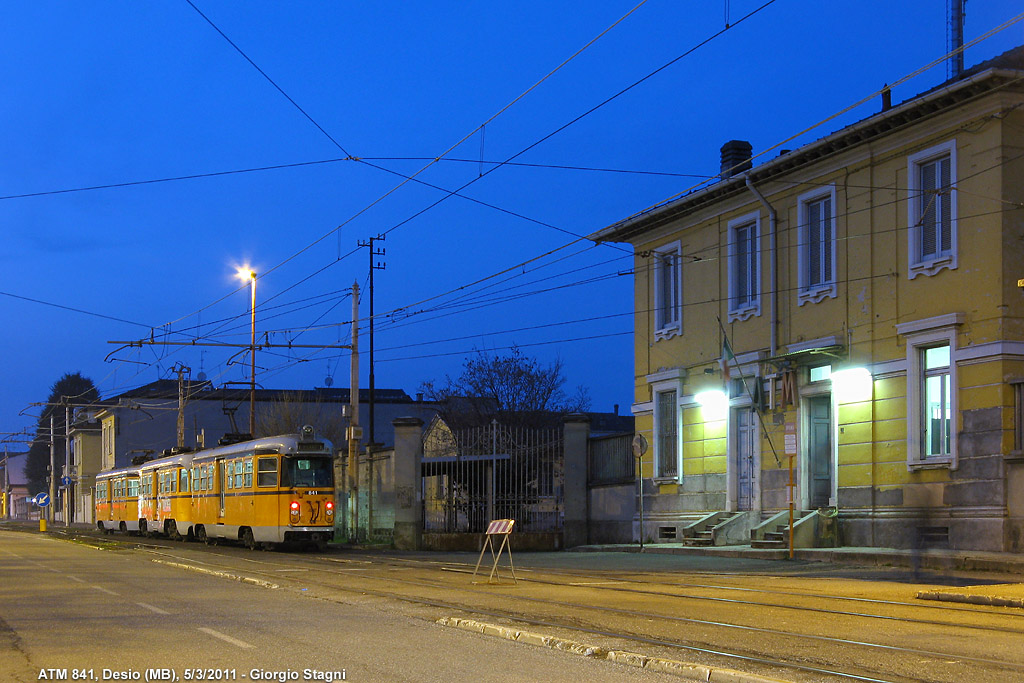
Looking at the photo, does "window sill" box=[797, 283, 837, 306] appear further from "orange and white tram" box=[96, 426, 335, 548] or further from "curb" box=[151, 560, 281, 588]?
"orange and white tram" box=[96, 426, 335, 548]

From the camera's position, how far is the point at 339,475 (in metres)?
40.7

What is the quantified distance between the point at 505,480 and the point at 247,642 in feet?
71.0

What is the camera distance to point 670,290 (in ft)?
98.8

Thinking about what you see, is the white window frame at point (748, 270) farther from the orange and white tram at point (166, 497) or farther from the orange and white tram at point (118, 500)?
the orange and white tram at point (118, 500)

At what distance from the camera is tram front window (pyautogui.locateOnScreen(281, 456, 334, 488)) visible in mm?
30938

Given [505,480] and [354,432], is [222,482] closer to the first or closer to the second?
[354,432]

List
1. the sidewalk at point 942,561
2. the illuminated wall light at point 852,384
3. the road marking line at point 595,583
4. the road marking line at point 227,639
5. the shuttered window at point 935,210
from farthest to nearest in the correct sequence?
the illuminated wall light at point 852,384, the shuttered window at point 935,210, the road marking line at point 595,583, the sidewalk at point 942,561, the road marking line at point 227,639

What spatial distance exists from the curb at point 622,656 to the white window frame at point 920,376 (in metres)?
12.1

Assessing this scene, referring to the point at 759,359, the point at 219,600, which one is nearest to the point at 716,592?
the point at 219,600

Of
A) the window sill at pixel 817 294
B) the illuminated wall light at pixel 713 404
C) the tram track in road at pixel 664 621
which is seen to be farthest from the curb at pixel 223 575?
the window sill at pixel 817 294

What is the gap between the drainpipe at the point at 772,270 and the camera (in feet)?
83.9

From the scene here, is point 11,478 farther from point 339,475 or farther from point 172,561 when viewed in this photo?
point 172,561

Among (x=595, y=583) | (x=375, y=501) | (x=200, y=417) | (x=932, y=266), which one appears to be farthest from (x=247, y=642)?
(x=200, y=417)

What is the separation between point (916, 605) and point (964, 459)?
7.49m
